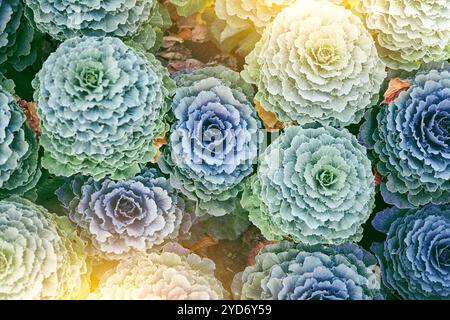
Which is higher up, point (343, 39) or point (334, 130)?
point (343, 39)

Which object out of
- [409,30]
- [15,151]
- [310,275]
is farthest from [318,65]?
Result: [15,151]

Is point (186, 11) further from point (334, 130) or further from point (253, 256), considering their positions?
point (253, 256)

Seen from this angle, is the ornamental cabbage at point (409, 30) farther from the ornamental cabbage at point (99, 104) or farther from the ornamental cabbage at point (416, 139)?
the ornamental cabbage at point (99, 104)

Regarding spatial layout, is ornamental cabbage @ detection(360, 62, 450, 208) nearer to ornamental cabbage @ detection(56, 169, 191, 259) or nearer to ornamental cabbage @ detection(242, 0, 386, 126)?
ornamental cabbage @ detection(242, 0, 386, 126)

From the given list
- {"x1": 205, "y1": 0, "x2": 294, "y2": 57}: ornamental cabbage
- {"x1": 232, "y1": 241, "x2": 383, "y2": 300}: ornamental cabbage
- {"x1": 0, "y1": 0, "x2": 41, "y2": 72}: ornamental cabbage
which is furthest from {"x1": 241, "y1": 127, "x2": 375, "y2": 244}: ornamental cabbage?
{"x1": 0, "y1": 0, "x2": 41, "y2": 72}: ornamental cabbage

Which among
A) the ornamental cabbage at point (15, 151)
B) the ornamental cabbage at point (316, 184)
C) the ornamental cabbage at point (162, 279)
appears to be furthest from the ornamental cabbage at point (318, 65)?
the ornamental cabbage at point (15, 151)
